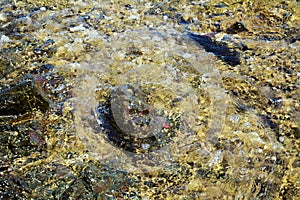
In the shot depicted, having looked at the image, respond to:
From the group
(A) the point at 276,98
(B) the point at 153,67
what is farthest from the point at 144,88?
(A) the point at 276,98

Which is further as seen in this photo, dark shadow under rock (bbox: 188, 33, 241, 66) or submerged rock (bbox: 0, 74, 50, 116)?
dark shadow under rock (bbox: 188, 33, 241, 66)

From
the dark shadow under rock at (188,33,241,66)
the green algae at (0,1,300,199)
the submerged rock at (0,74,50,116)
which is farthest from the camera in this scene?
the dark shadow under rock at (188,33,241,66)

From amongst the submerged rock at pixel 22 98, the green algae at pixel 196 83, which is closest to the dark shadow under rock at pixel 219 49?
the green algae at pixel 196 83

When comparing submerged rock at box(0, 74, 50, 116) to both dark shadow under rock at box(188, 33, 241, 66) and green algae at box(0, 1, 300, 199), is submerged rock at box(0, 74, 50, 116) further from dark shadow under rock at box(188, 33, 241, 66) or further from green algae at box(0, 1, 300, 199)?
dark shadow under rock at box(188, 33, 241, 66)

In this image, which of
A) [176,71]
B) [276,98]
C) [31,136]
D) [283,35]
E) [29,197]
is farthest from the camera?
[283,35]

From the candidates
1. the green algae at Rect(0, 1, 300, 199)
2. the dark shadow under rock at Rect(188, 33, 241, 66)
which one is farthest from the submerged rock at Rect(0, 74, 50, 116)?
the dark shadow under rock at Rect(188, 33, 241, 66)

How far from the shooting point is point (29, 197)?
3463 mm

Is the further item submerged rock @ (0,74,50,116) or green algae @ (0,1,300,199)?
submerged rock @ (0,74,50,116)

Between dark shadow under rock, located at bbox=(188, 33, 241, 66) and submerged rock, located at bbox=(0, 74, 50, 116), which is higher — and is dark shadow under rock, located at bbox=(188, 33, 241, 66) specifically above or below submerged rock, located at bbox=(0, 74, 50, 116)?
above

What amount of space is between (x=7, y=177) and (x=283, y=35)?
3.92 metres

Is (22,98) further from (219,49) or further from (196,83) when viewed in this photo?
(219,49)

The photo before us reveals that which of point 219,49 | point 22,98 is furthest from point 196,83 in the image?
point 22,98

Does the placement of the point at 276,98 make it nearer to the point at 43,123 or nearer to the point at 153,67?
the point at 153,67

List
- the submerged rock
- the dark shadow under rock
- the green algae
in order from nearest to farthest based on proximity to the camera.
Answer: the green algae → the submerged rock → the dark shadow under rock
